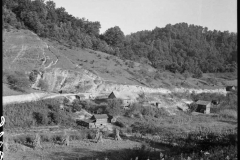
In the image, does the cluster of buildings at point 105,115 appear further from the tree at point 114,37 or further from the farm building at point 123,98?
the tree at point 114,37

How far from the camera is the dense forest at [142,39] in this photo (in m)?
56.4

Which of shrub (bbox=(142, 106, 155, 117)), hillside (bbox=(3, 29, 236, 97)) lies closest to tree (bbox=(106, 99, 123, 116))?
shrub (bbox=(142, 106, 155, 117))

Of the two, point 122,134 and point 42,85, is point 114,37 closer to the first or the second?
point 42,85

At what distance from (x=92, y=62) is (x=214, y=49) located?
59.6 meters

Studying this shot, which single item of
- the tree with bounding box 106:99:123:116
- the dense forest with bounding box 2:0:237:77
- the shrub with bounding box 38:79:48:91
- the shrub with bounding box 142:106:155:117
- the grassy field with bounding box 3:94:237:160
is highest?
A: the dense forest with bounding box 2:0:237:77

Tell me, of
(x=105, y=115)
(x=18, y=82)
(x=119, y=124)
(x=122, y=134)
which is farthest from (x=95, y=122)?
(x=18, y=82)

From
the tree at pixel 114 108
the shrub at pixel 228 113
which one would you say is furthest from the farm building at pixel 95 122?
the shrub at pixel 228 113

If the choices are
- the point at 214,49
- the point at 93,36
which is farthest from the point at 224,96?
the point at 214,49

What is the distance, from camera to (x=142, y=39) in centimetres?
10481

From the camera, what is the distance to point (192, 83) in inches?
2312

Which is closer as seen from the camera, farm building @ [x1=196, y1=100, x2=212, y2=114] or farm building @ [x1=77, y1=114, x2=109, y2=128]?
farm building @ [x1=77, y1=114, x2=109, y2=128]

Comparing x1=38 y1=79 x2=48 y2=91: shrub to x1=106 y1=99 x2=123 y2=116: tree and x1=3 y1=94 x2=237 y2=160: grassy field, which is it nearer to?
x1=3 y1=94 x2=237 y2=160: grassy field

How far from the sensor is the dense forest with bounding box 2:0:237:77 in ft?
185

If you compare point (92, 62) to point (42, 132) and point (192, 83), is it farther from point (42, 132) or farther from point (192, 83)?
point (42, 132)
